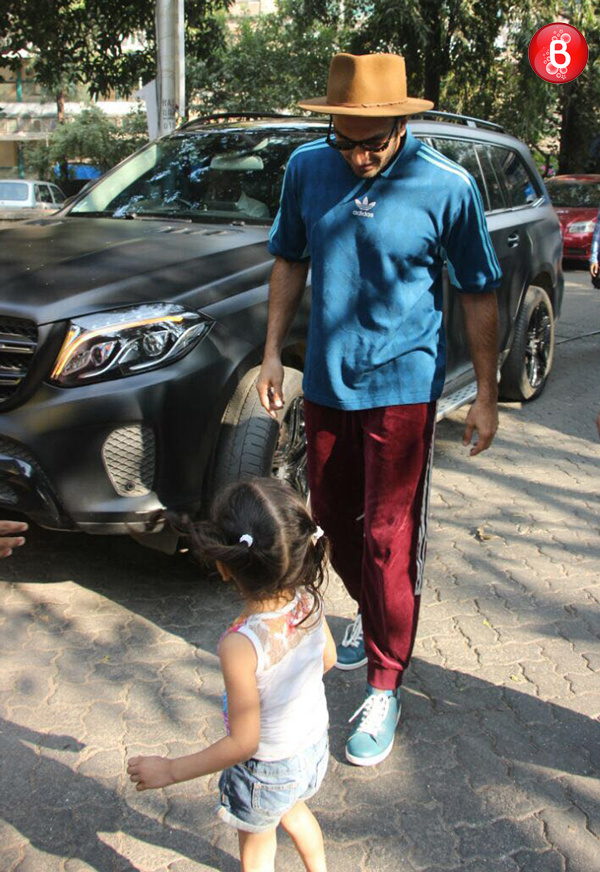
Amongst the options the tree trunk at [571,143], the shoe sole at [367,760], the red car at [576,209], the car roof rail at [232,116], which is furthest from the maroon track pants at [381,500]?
the tree trunk at [571,143]

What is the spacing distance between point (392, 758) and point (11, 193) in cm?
2237

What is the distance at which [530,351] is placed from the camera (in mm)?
6543

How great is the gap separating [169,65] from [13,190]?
47.6ft

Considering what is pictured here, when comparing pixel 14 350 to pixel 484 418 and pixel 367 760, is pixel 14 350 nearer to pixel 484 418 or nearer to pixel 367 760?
pixel 484 418

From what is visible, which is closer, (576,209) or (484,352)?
(484,352)

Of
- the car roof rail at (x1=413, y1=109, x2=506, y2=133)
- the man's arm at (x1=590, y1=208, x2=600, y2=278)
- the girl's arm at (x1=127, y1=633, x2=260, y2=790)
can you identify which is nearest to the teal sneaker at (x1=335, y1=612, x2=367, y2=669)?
the girl's arm at (x1=127, y1=633, x2=260, y2=790)

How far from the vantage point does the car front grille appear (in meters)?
3.26

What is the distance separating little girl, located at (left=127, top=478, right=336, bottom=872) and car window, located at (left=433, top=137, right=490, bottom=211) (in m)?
3.59

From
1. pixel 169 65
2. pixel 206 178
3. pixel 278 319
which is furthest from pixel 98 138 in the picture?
pixel 278 319

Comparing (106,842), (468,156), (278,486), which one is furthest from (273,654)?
(468,156)

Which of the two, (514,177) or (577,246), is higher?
(514,177)

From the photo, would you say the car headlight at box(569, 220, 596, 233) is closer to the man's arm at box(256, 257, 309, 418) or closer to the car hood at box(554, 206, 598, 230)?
the car hood at box(554, 206, 598, 230)

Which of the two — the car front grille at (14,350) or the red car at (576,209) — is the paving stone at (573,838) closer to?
the car front grille at (14,350)

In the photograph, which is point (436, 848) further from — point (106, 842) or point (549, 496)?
point (549, 496)
